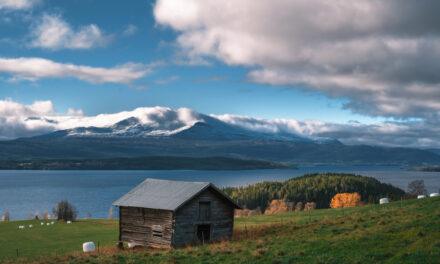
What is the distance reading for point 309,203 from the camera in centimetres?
15450

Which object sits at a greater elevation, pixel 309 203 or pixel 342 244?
pixel 342 244

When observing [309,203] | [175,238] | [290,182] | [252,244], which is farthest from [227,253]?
Result: [290,182]

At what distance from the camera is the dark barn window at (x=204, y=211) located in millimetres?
44844

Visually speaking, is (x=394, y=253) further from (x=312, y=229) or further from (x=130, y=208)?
(x=130, y=208)

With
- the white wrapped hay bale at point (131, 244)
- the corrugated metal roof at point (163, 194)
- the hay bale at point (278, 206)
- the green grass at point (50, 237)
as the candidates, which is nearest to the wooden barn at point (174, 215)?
the corrugated metal roof at point (163, 194)

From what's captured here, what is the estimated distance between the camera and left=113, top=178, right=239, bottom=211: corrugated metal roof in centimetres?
4267

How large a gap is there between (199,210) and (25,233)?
41.1 metres

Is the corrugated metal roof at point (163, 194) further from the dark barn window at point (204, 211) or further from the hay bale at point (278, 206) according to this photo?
the hay bale at point (278, 206)

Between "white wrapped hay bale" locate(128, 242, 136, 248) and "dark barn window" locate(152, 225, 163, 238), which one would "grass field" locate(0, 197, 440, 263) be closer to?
"dark barn window" locate(152, 225, 163, 238)

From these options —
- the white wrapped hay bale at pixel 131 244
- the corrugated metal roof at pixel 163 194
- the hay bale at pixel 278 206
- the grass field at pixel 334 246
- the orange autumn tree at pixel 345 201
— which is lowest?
the hay bale at pixel 278 206

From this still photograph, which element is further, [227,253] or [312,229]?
[312,229]

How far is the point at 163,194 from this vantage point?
1777 inches

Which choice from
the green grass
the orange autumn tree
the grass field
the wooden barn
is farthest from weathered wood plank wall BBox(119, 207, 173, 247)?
the orange autumn tree

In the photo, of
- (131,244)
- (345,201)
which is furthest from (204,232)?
(345,201)
